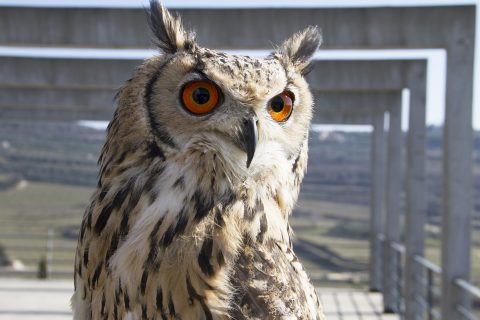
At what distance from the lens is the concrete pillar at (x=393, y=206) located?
10492mm

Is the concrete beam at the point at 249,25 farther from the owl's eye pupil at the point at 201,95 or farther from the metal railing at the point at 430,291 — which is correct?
the owl's eye pupil at the point at 201,95

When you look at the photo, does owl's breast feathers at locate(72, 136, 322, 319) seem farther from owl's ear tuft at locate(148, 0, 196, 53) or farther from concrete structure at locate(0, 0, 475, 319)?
concrete structure at locate(0, 0, 475, 319)

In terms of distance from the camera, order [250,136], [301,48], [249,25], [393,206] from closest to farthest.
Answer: [250,136] → [301,48] → [249,25] → [393,206]

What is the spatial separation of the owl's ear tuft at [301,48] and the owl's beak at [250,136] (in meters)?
0.40

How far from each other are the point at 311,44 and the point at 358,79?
652cm

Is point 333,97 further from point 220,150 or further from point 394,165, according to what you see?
point 220,150

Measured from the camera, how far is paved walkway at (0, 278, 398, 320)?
1016 centimetres

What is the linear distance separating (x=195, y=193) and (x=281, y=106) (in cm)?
36

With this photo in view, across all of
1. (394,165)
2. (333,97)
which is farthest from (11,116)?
(394,165)

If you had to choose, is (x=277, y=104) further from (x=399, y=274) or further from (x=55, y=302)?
(x=55, y=302)

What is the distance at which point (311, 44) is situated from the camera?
2375mm

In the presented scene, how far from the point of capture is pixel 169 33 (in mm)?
2109

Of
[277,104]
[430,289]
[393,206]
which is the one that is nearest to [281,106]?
[277,104]

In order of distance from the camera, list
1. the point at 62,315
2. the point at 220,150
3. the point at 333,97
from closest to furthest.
→ the point at 220,150 → the point at 62,315 → the point at 333,97
